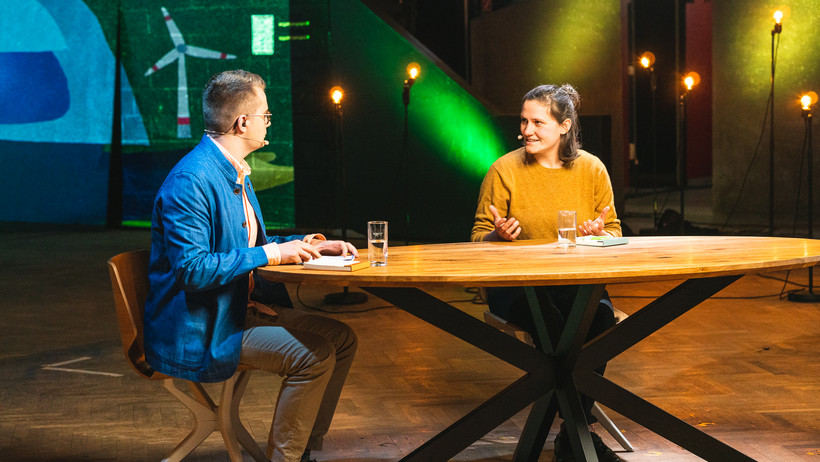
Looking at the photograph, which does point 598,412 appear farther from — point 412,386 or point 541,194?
point 412,386

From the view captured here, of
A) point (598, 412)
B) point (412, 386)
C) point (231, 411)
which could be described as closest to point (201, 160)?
point (231, 411)

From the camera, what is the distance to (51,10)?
984cm

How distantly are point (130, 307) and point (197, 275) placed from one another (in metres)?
0.35

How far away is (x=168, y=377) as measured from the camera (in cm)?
268

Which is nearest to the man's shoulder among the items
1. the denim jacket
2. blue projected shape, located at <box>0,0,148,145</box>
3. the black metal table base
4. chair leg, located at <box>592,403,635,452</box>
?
the denim jacket

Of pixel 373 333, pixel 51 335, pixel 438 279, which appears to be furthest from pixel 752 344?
pixel 51 335

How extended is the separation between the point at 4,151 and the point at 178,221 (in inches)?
337

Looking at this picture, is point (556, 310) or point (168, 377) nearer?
point (168, 377)

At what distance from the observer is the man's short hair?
2.67 m

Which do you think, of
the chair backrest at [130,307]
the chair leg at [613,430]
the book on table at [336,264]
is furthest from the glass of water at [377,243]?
the chair leg at [613,430]

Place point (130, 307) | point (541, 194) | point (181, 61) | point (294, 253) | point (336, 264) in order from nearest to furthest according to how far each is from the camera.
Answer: point (336, 264), point (294, 253), point (130, 307), point (541, 194), point (181, 61)

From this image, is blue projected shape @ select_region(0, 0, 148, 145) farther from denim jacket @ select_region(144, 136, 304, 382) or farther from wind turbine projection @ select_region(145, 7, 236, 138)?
denim jacket @ select_region(144, 136, 304, 382)

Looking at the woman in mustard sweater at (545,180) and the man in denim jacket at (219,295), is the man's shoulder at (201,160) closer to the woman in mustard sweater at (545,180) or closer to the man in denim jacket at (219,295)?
the man in denim jacket at (219,295)

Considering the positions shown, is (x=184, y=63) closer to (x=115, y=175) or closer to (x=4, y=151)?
(x=115, y=175)
